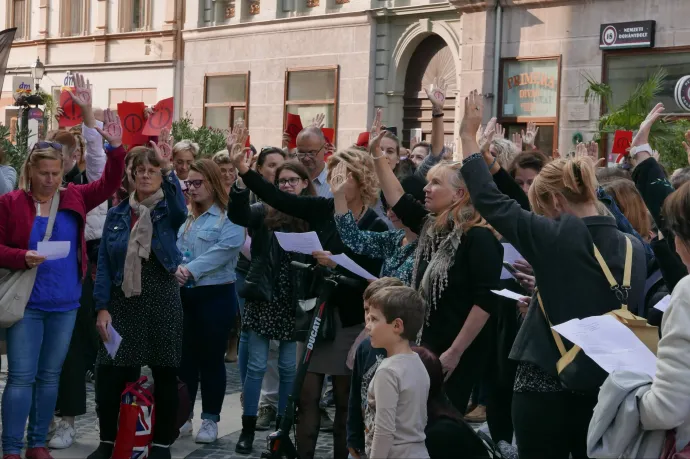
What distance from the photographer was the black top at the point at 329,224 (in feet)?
20.4

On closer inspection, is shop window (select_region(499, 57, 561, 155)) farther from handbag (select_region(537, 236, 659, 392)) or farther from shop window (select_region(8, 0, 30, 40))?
shop window (select_region(8, 0, 30, 40))

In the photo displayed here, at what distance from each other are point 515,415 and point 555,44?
15.9 metres

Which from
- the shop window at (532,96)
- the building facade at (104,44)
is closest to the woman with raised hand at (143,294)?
the shop window at (532,96)

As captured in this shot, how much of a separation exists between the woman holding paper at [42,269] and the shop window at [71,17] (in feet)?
90.6

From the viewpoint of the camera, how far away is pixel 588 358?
4.07 meters

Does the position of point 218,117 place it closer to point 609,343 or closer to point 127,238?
point 127,238

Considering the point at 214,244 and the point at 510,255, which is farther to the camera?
the point at 214,244

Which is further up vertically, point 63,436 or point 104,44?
point 104,44

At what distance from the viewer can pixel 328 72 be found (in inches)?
938

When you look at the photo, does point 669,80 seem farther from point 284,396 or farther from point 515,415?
point 515,415

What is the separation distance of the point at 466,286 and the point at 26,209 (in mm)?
2692

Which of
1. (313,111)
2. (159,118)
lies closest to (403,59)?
(313,111)

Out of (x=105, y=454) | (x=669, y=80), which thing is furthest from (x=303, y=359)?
(x=669, y=80)

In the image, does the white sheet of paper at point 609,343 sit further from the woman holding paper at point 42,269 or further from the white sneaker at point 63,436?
the white sneaker at point 63,436
